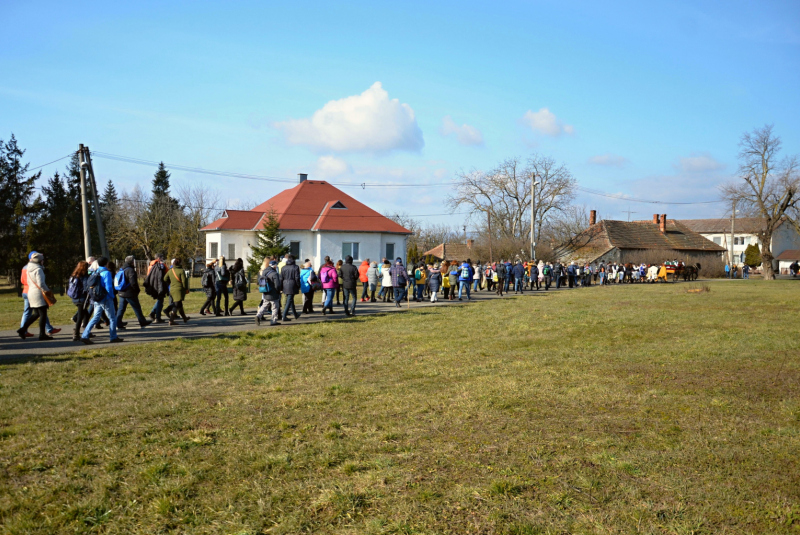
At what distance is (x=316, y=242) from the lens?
46.5 m

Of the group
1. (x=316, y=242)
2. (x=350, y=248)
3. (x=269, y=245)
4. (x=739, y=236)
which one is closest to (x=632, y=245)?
(x=350, y=248)

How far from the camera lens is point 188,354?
36.7 ft

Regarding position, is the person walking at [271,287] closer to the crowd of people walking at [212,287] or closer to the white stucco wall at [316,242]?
the crowd of people walking at [212,287]

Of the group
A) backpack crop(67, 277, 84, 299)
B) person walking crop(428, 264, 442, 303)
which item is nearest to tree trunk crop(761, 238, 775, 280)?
person walking crop(428, 264, 442, 303)

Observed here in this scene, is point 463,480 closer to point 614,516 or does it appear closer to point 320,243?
point 614,516

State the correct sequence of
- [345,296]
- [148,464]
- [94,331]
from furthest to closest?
[345,296] < [94,331] < [148,464]

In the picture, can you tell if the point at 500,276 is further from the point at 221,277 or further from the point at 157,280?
the point at 157,280

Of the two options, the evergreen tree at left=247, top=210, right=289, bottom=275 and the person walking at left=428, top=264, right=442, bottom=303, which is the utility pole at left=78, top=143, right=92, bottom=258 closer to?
the person walking at left=428, top=264, right=442, bottom=303

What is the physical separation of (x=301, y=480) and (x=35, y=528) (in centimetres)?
186

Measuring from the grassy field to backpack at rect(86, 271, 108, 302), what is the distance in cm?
142

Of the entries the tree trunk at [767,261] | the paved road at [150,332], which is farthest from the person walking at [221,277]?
the tree trunk at [767,261]

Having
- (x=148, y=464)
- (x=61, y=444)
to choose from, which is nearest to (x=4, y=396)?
(x=61, y=444)

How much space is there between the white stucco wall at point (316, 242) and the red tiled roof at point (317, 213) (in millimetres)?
507

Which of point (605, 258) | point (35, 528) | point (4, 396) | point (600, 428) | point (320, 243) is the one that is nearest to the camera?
point (35, 528)
